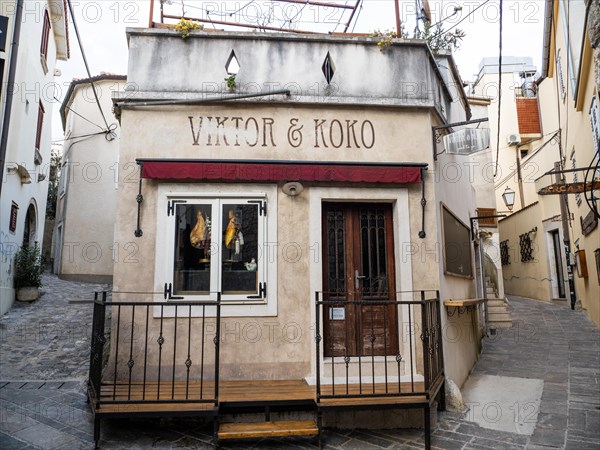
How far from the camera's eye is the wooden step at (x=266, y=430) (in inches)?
168

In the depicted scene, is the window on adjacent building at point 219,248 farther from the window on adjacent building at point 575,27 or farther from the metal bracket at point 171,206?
the window on adjacent building at point 575,27

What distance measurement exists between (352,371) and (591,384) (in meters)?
3.54

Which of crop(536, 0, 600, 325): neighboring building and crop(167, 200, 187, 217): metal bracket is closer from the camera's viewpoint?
crop(167, 200, 187, 217): metal bracket

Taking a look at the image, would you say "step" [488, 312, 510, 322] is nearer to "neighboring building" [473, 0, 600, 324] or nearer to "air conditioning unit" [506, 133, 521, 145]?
"neighboring building" [473, 0, 600, 324]

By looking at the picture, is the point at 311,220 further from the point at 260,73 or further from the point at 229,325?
the point at 260,73

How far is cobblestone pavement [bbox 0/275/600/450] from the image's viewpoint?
14.5 feet

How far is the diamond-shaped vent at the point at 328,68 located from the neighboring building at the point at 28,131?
16.6ft

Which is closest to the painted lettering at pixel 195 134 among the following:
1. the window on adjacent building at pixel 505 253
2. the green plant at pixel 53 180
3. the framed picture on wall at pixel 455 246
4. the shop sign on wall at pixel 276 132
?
the shop sign on wall at pixel 276 132

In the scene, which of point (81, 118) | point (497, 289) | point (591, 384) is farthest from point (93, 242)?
point (591, 384)

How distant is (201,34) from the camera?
603cm

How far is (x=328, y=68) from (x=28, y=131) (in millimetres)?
7722

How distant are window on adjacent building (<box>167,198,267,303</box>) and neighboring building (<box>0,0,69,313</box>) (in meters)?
3.69

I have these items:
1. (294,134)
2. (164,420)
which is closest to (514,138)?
(294,134)

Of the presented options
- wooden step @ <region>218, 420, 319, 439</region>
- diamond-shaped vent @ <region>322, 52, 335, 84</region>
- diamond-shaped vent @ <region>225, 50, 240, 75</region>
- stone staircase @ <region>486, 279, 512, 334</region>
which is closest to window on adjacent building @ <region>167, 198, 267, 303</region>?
wooden step @ <region>218, 420, 319, 439</region>
